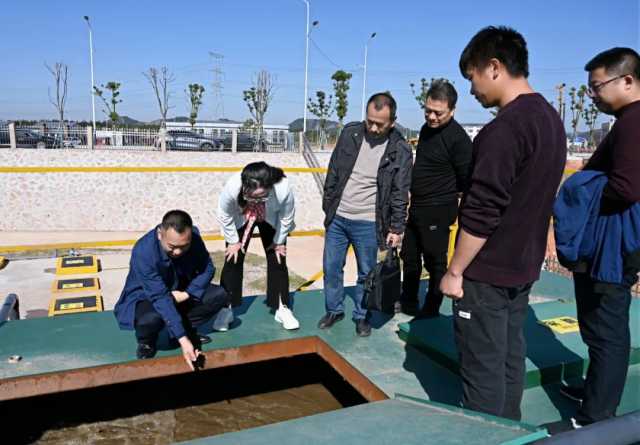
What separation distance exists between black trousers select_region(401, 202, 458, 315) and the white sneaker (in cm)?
91

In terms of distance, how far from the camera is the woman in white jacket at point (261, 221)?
3.37 m

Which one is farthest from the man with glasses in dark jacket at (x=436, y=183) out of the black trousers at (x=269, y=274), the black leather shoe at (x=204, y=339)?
the black leather shoe at (x=204, y=339)

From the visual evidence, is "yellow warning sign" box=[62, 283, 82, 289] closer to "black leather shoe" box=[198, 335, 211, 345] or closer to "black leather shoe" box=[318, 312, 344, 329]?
"black leather shoe" box=[198, 335, 211, 345]

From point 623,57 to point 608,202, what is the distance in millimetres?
611

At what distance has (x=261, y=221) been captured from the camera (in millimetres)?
3734

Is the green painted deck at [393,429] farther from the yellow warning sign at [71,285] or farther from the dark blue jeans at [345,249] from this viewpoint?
the yellow warning sign at [71,285]

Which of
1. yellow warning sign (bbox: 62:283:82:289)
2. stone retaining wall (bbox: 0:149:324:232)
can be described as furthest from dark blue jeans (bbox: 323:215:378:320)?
stone retaining wall (bbox: 0:149:324:232)

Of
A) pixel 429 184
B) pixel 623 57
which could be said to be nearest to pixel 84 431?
pixel 429 184

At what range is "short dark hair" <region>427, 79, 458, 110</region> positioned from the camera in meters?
3.30

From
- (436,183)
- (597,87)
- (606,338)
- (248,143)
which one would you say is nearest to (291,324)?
(436,183)

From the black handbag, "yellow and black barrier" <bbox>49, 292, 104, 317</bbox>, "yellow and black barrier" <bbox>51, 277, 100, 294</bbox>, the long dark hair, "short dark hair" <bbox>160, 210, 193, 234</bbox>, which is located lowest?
"yellow and black barrier" <bbox>51, 277, 100, 294</bbox>

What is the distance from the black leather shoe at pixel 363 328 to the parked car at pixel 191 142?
20451 millimetres

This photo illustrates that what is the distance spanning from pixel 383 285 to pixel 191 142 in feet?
72.1

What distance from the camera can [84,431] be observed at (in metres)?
3.51
